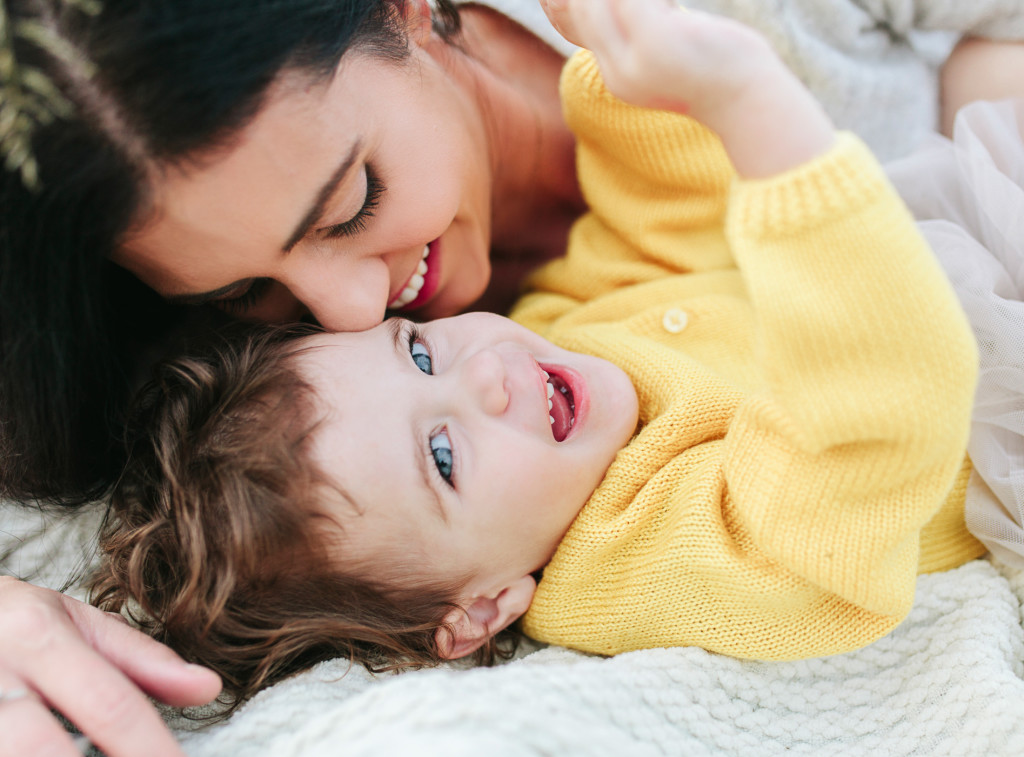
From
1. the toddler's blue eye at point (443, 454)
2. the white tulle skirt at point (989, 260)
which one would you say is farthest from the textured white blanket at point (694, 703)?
the toddler's blue eye at point (443, 454)

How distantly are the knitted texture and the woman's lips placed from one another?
0.82ft

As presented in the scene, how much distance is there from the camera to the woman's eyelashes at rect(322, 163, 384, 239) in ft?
3.38

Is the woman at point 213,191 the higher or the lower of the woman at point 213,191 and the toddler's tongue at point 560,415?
the higher

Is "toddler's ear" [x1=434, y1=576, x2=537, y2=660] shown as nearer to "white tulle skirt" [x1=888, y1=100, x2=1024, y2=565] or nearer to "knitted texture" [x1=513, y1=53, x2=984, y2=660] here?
"knitted texture" [x1=513, y1=53, x2=984, y2=660]

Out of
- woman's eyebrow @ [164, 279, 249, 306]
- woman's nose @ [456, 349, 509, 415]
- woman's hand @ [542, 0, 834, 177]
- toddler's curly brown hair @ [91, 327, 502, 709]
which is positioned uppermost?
woman's hand @ [542, 0, 834, 177]

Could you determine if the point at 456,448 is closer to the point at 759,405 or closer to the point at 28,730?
the point at 759,405

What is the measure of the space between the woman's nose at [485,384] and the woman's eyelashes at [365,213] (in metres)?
0.25

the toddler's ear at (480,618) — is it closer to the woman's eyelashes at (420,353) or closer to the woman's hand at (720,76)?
the woman's eyelashes at (420,353)

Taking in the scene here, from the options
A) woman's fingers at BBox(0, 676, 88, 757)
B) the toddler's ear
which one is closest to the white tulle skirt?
the toddler's ear

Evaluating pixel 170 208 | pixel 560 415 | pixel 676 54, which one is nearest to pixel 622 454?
pixel 560 415

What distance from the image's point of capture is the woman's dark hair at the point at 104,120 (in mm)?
788

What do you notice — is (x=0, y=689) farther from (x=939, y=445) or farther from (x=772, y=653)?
(x=939, y=445)

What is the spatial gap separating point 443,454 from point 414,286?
1.23 feet

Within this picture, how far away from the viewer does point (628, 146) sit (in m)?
1.40
